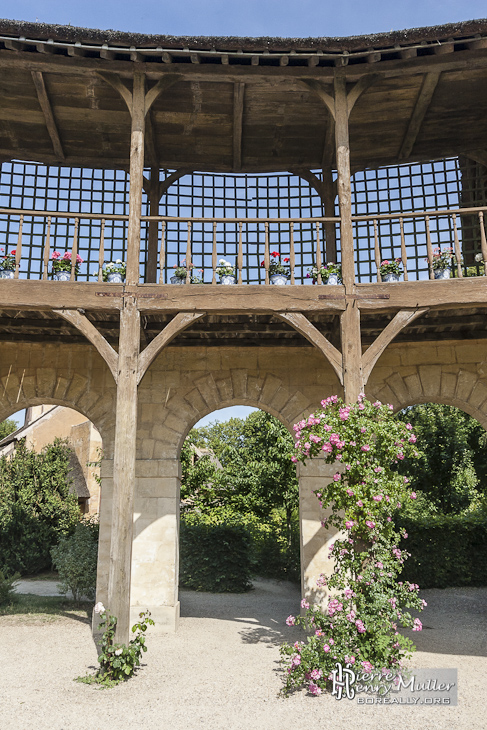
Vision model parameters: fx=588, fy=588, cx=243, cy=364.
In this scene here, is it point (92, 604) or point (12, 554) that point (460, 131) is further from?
point (12, 554)

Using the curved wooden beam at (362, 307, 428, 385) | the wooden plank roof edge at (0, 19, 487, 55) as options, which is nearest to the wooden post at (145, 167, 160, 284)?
the wooden plank roof edge at (0, 19, 487, 55)

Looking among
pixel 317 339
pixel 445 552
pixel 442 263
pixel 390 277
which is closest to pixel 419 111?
pixel 442 263

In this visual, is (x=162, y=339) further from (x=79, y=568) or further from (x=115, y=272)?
(x=79, y=568)

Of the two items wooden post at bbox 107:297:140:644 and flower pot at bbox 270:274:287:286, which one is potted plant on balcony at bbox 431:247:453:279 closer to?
flower pot at bbox 270:274:287:286

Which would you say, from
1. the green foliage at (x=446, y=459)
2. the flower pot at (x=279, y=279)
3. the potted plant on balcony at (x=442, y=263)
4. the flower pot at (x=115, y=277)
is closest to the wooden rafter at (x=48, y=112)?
the flower pot at (x=115, y=277)

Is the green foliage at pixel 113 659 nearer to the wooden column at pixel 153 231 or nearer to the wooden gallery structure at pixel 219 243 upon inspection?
the wooden gallery structure at pixel 219 243

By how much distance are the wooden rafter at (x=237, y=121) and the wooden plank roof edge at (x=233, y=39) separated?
3.60 feet

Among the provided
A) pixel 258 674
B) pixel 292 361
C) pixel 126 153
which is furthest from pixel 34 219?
pixel 258 674

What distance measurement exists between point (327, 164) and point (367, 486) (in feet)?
22.7

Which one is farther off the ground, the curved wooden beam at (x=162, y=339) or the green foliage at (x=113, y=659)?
the curved wooden beam at (x=162, y=339)

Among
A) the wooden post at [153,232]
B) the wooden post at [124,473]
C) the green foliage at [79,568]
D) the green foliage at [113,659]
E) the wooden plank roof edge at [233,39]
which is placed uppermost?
the wooden plank roof edge at [233,39]

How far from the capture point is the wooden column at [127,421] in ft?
23.6

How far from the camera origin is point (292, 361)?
10.6m

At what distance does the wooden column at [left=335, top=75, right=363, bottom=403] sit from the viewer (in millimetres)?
7734
